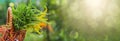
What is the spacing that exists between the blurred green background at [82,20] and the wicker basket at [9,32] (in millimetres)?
183

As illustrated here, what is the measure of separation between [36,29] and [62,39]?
11.2 inches

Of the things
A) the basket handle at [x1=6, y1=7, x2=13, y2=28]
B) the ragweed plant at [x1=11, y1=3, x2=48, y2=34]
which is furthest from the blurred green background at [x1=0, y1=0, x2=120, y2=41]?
the basket handle at [x1=6, y1=7, x2=13, y2=28]

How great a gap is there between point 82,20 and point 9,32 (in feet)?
2.08

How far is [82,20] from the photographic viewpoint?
2.49 metres

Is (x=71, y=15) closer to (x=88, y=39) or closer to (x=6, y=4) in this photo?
(x=88, y=39)

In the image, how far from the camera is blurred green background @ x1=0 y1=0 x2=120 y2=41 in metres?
2.45

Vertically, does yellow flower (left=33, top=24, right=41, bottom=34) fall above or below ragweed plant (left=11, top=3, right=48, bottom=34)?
below

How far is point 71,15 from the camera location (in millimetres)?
2490

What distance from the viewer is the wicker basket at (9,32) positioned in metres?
2.18

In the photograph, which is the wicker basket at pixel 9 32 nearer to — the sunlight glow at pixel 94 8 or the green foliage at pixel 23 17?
the green foliage at pixel 23 17

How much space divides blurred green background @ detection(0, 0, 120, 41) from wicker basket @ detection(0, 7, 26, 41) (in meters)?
0.18

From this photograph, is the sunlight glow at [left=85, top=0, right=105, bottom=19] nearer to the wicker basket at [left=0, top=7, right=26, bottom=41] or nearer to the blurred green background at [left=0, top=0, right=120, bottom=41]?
the blurred green background at [left=0, top=0, right=120, bottom=41]

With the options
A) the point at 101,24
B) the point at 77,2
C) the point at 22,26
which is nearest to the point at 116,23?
the point at 101,24

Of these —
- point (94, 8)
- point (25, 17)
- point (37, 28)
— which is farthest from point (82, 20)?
point (25, 17)
